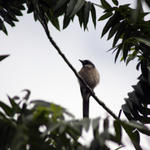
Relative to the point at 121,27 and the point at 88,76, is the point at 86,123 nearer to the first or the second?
the point at 121,27

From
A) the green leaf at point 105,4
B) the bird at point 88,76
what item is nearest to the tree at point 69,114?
the green leaf at point 105,4

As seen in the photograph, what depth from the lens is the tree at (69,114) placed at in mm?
1839

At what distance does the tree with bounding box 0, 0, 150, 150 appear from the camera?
184 cm

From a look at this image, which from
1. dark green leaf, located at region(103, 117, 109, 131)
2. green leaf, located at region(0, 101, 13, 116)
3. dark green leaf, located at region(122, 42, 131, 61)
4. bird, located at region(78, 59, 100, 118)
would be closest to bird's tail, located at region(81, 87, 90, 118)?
bird, located at region(78, 59, 100, 118)

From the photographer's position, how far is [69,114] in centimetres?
192

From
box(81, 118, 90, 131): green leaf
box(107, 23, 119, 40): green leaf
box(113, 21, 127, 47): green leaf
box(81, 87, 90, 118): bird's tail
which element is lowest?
box(81, 87, 90, 118): bird's tail

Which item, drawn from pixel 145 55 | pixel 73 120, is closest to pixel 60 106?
pixel 73 120

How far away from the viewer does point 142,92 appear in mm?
3516

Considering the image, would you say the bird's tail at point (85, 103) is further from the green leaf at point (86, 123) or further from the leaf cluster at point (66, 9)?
the green leaf at point (86, 123)

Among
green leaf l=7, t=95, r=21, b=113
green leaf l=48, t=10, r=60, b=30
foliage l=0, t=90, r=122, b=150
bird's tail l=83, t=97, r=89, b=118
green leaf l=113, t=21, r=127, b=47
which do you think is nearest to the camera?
foliage l=0, t=90, r=122, b=150

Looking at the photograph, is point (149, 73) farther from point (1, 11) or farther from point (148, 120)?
point (1, 11)

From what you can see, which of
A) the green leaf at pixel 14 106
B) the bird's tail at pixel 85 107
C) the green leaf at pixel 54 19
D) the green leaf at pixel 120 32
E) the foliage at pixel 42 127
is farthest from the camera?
the bird's tail at pixel 85 107

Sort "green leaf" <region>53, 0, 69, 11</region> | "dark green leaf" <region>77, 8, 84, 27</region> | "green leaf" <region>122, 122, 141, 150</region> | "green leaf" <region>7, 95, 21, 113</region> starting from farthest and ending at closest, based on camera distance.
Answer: "dark green leaf" <region>77, 8, 84, 27</region>
"green leaf" <region>53, 0, 69, 11</region>
"green leaf" <region>122, 122, 141, 150</region>
"green leaf" <region>7, 95, 21, 113</region>

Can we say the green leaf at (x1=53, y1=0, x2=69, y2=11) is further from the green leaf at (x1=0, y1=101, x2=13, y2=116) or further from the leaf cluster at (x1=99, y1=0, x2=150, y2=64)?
the green leaf at (x1=0, y1=101, x2=13, y2=116)
